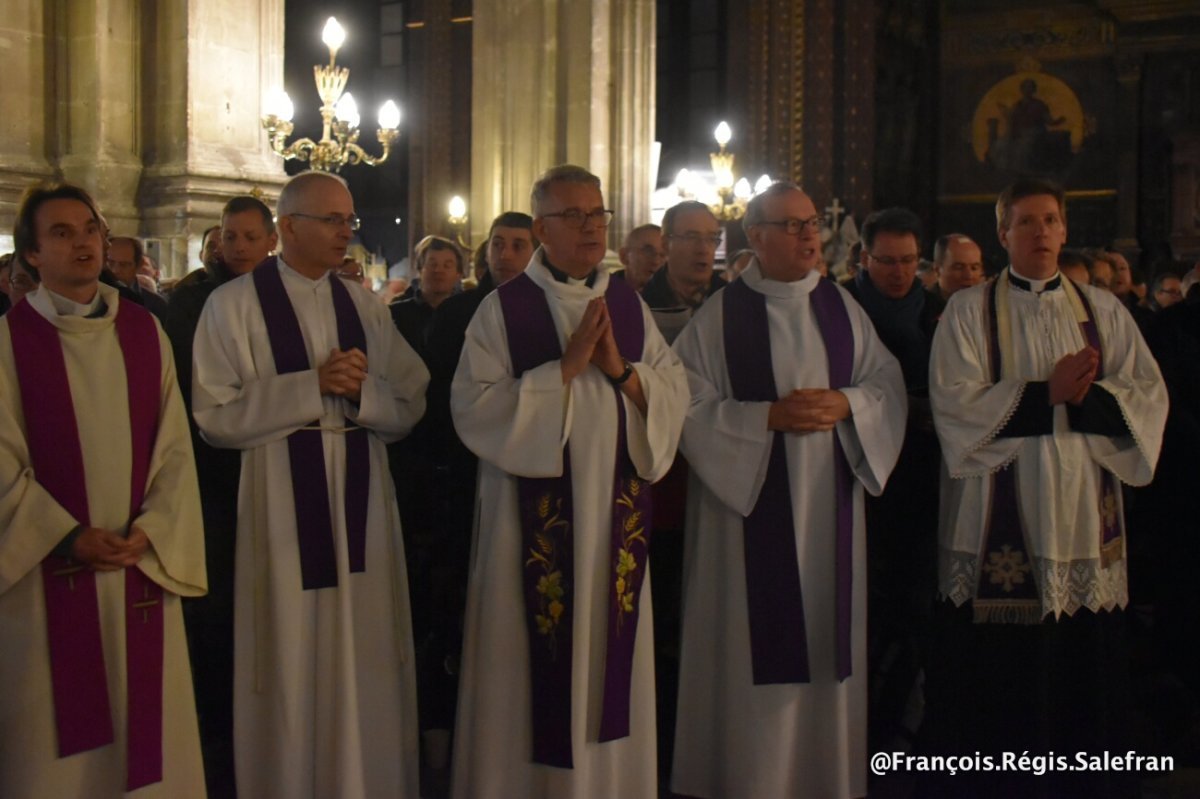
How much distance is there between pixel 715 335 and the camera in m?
4.19

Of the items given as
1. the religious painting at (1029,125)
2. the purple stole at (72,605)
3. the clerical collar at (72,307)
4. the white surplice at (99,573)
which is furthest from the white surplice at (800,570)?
the religious painting at (1029,125)

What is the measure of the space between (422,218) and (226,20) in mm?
13892

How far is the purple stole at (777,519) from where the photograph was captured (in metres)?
3.91

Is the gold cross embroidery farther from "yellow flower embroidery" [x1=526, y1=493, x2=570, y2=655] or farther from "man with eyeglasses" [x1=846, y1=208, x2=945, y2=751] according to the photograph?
"man with eyeglasses" [x1=846, y1=208, x2=945, y2=751]

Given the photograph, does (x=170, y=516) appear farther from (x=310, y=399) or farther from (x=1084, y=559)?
(x=1084, y=559)

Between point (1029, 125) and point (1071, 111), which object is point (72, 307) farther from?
point (1071, 111)

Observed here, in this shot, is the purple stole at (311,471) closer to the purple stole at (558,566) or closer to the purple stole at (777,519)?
the purple stole at (558,566)

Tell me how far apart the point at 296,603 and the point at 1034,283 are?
96.9 inches

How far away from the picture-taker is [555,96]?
10.1 meters

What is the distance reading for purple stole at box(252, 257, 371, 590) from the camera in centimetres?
367

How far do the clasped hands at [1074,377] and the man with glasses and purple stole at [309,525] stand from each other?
199cm

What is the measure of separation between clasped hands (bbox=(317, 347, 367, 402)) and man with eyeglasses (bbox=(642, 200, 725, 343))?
1.56 meters

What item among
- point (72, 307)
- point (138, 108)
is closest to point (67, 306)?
point (72, 307)

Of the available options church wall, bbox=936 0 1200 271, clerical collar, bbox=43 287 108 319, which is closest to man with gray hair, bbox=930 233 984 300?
clerical collar, bbox=43 287 108 319
